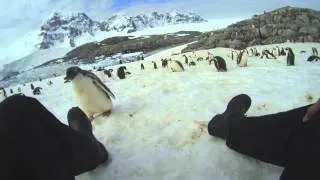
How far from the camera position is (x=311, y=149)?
2416 mm

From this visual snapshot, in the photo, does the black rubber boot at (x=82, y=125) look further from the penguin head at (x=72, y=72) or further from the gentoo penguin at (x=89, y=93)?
the penguin head at (x=72, y=72)

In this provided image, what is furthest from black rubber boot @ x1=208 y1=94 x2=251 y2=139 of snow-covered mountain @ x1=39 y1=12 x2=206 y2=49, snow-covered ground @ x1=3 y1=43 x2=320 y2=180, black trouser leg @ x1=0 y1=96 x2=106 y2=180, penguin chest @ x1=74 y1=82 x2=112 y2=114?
snow-covered mountain @ x1=39 y1=12 x2=206 y2=49

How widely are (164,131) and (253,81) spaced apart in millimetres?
2830

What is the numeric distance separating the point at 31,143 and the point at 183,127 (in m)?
2.16

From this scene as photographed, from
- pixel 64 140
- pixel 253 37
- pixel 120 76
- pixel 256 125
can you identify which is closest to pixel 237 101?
pixel 256 125

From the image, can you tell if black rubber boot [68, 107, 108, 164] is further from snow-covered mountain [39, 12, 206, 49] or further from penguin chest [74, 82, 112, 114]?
snow-covered mountain [39, 12, 206, 49]

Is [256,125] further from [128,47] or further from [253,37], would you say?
[128,47]

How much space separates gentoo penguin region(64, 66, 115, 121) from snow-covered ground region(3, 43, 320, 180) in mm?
151

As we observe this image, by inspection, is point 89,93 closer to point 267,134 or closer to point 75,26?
point 267,134

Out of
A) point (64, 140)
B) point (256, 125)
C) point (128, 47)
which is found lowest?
point (128, 47)

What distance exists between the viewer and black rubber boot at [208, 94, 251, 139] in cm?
347

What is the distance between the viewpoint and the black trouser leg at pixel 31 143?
212 cm

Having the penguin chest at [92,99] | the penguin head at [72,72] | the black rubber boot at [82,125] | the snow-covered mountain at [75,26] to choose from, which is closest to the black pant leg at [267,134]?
the black rubber boot at [82,125]

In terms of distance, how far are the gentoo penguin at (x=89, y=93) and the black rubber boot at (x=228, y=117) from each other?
1790mm
